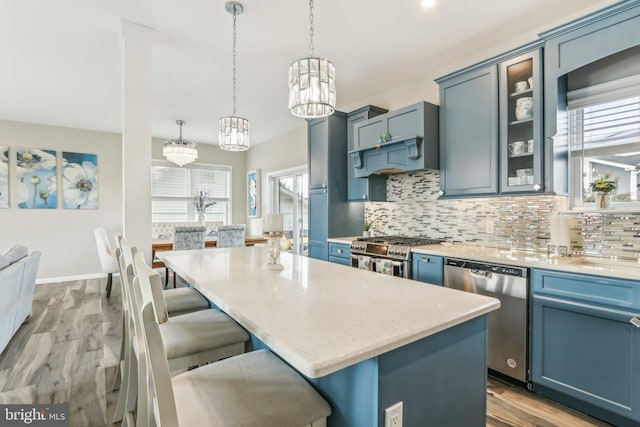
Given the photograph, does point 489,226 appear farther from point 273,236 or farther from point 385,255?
point 273,236

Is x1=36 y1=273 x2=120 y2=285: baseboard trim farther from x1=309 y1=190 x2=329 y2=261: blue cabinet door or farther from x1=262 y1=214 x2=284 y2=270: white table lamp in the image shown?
x1=262 y1=214 x2=284 y2=270: white table lamp

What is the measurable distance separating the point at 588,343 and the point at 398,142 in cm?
217

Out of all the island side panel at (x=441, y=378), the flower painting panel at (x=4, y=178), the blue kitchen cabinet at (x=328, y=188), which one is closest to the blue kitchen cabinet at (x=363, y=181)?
the blue kitchen cabinet at (x=328, y=188)

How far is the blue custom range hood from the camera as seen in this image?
3.03m

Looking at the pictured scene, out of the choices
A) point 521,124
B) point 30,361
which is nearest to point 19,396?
point 30,361

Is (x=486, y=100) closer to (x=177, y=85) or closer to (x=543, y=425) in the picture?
(x=543, y=425)

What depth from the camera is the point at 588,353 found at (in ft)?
6.10

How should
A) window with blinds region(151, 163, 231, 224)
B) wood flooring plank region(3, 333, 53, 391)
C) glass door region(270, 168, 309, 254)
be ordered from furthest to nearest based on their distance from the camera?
window with blinds region(151, 163, 231, 224), glass door region(270, 168, 309, 254), wood flooring plank region(3, 333, 53, 391)

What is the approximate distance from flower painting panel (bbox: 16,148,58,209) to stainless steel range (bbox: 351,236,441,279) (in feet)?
17.4

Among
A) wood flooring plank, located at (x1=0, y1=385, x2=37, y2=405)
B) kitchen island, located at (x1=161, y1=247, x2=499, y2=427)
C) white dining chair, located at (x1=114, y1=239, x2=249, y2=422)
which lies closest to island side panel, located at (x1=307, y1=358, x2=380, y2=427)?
kitchen island, located at (x1=161, y1=247, x2=499, y2=427)

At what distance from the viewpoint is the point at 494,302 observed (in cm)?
122

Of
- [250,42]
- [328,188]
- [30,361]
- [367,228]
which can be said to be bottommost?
[30,361]

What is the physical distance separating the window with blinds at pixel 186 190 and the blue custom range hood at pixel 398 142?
419cm

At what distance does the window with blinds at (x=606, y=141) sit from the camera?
7.12 ft
